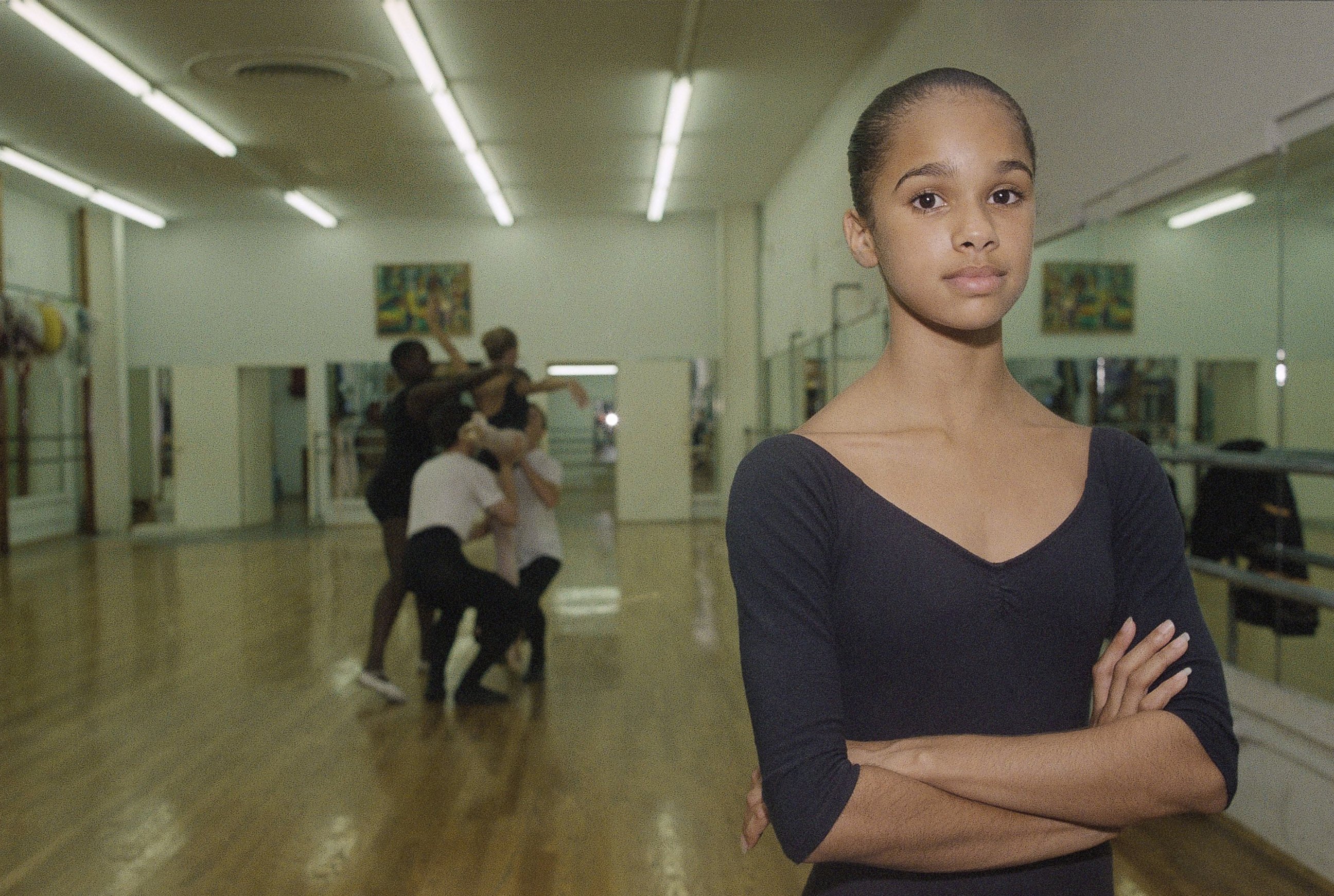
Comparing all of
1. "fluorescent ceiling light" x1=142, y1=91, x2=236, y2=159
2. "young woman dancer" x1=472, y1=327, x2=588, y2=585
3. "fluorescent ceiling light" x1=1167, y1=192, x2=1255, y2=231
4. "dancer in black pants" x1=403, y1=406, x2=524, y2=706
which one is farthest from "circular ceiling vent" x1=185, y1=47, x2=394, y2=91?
"fluorescent ceiling light" x1=1167, y1=192, x2=1255, y2=231

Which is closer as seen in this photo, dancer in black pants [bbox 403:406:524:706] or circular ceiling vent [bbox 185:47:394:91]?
dancer in black pants [bbox 403:406:524:706]

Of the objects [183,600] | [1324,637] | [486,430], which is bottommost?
[183,600]

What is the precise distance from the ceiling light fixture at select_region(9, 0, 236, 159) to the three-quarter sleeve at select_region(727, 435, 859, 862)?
27.0 feet

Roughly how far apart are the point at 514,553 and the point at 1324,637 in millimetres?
3465

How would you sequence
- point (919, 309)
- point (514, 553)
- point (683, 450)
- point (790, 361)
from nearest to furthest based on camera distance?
point (919, 309) → point (514, 553) → point (790, 361) → point (683, 450)

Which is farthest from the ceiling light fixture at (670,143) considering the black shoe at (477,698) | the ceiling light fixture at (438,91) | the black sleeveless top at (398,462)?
the black shoe at (477,698)

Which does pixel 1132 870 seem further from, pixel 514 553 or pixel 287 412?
pixel 287 412

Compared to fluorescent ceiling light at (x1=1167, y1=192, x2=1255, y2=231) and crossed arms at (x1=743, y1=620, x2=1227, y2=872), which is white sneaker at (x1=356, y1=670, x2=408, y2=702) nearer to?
fluorescent ceiling light at (x1=1167, y1=192, x2=1255, y2=231)

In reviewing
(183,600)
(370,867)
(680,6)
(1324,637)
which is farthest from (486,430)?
(183,600)

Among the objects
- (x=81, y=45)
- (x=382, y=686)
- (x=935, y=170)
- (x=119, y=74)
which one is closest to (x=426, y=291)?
(x=119, y=74)

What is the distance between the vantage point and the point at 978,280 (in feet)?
2.99

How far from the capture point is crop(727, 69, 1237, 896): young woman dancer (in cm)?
91

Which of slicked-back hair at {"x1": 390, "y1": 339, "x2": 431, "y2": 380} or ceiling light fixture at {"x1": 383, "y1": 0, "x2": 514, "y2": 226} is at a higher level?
ceiling light fixture at {"x1": 383, "y1": 0, "x2": 514, "y2": 226}

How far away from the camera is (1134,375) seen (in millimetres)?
4895
